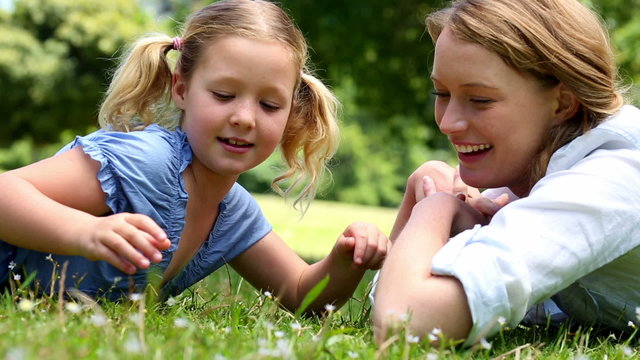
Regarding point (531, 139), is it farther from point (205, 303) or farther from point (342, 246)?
point (205, 303)

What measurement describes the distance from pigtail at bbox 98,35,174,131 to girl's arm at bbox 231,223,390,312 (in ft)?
2.78

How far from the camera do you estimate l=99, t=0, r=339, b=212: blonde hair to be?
3764 millimetres

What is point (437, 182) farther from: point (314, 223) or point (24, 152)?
point (24, 152)

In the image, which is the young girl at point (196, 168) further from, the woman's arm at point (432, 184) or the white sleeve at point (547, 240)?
the white sleeve at point (547, 240)

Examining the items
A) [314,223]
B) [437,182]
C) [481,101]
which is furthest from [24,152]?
[481,101]

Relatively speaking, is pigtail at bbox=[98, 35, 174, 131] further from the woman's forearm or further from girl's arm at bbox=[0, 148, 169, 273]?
the woman's forearm

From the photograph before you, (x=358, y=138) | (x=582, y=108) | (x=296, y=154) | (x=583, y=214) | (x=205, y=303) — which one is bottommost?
(x=358, y=138)

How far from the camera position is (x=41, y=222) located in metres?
2.92

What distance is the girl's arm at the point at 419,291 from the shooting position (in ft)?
8.59

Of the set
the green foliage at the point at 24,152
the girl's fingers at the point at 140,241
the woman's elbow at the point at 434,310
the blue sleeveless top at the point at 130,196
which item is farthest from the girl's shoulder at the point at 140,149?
the green foliage at the point at 24,152

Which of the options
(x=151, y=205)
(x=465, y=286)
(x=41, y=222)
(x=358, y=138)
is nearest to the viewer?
(x=465, y=286)

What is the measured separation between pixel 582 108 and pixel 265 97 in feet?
4.46

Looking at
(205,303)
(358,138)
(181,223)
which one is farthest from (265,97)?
(358,138)

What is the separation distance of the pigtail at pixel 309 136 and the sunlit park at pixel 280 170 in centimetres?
22
